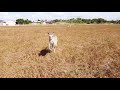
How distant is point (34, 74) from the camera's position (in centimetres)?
974

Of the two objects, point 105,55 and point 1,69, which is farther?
point 105,55

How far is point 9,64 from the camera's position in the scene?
11430 millimetres
